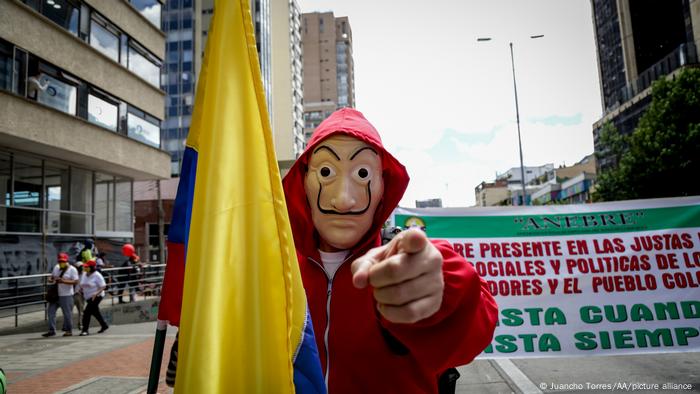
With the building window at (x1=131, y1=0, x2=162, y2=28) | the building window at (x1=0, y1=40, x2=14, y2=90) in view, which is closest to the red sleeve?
the building window at (x1=0, y1=40, x2=14, y2=90)

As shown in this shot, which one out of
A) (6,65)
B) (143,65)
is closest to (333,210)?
(6,65)

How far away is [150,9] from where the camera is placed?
57.3 feet

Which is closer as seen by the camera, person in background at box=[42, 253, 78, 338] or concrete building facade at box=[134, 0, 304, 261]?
person in background at box=[42, 253, 78, 338]

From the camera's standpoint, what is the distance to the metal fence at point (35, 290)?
9750 millimetres

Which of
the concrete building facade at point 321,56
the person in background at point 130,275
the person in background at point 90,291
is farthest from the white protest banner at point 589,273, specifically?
the concrete building facade at point 321,56

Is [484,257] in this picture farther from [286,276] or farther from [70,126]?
[70,126]

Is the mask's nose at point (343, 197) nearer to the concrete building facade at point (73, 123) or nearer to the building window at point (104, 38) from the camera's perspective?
the concrete building facade at point (73, 123)

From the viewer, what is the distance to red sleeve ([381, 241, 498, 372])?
126cm

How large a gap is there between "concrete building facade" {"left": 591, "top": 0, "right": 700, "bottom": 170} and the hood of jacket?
109 ft

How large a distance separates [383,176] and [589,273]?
2.90 m

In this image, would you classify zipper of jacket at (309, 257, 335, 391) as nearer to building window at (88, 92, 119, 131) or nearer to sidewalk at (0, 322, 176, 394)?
sidewalk at (0, 322, 176, 394)

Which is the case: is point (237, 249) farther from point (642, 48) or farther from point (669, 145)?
point (642, 48)

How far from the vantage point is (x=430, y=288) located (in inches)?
42.4

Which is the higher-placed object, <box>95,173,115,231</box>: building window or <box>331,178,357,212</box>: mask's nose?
<box>95,173,115,231</box>: building window
